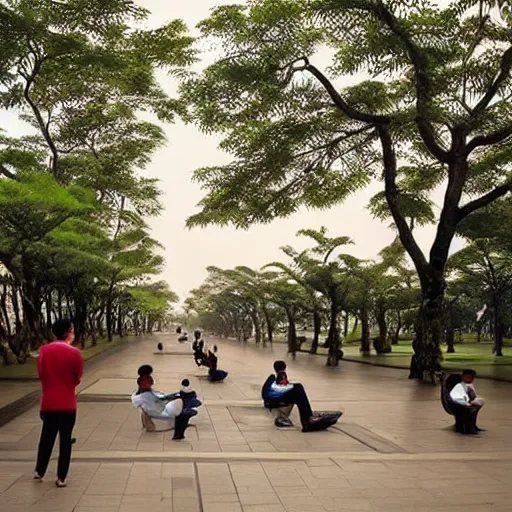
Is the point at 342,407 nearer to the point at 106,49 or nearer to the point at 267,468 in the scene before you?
the point at 267,468

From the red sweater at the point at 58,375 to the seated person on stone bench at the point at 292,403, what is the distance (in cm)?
413

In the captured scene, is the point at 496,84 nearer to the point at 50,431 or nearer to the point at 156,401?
the point at 156,401

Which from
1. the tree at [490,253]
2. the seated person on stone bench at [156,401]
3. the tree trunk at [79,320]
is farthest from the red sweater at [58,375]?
the tree trunk at [79,320]

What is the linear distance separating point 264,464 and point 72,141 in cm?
2450

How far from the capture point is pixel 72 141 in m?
29.0

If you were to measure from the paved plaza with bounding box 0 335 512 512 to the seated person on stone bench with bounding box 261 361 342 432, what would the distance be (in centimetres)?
19

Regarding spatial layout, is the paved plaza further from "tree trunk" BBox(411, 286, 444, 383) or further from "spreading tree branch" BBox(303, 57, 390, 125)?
"spreading tree branch" BBox(303, 57, 390, 125)

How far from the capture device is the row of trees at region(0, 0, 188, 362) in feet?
Answer: 56.2

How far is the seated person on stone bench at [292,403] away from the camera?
378 inches

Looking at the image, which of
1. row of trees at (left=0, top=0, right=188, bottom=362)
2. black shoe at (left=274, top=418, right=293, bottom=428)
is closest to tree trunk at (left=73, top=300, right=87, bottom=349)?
row of trees at (left=0, top=0, right=188, bottom=362)

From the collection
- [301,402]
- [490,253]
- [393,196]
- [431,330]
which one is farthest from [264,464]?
[490,253]

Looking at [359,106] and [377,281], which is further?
[377,281]

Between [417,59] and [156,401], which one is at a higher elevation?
[417,59]

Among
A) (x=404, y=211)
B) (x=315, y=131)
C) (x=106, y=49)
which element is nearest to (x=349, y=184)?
(x=404, y=211)
